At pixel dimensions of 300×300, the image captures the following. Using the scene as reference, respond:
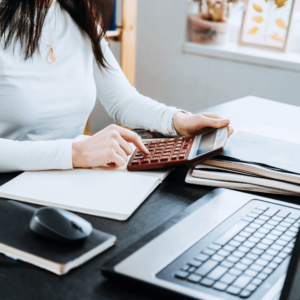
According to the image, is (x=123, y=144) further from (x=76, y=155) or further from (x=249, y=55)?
(x=249, y=55)

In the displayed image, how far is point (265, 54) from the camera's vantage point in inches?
82.9

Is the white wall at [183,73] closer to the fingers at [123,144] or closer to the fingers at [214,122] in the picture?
the fingers at [214,122]

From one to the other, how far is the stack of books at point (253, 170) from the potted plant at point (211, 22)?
1.55m

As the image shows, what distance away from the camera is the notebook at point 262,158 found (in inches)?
28.5

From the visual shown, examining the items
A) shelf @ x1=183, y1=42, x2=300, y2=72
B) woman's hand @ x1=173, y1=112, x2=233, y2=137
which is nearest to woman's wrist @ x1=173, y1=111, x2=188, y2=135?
woman's hand @ x1=173, y1=112, x2=233, y2=137

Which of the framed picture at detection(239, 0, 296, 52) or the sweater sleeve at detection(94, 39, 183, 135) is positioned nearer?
the sweater sleeve at detection(94, 39, 183, 135)

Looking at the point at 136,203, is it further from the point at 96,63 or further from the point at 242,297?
the point at 96,63

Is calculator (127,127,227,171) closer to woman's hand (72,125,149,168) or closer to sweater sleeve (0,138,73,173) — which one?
woman's hand (72,125,149,168)

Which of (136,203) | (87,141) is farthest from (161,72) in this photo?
(136,203)

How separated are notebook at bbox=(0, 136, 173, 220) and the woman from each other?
25mm

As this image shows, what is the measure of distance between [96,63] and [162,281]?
867mm

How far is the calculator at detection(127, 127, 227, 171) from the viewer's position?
770 millimetres

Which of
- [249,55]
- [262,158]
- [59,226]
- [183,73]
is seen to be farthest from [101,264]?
[183,73]

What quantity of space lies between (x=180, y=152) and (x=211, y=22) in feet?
5.29
